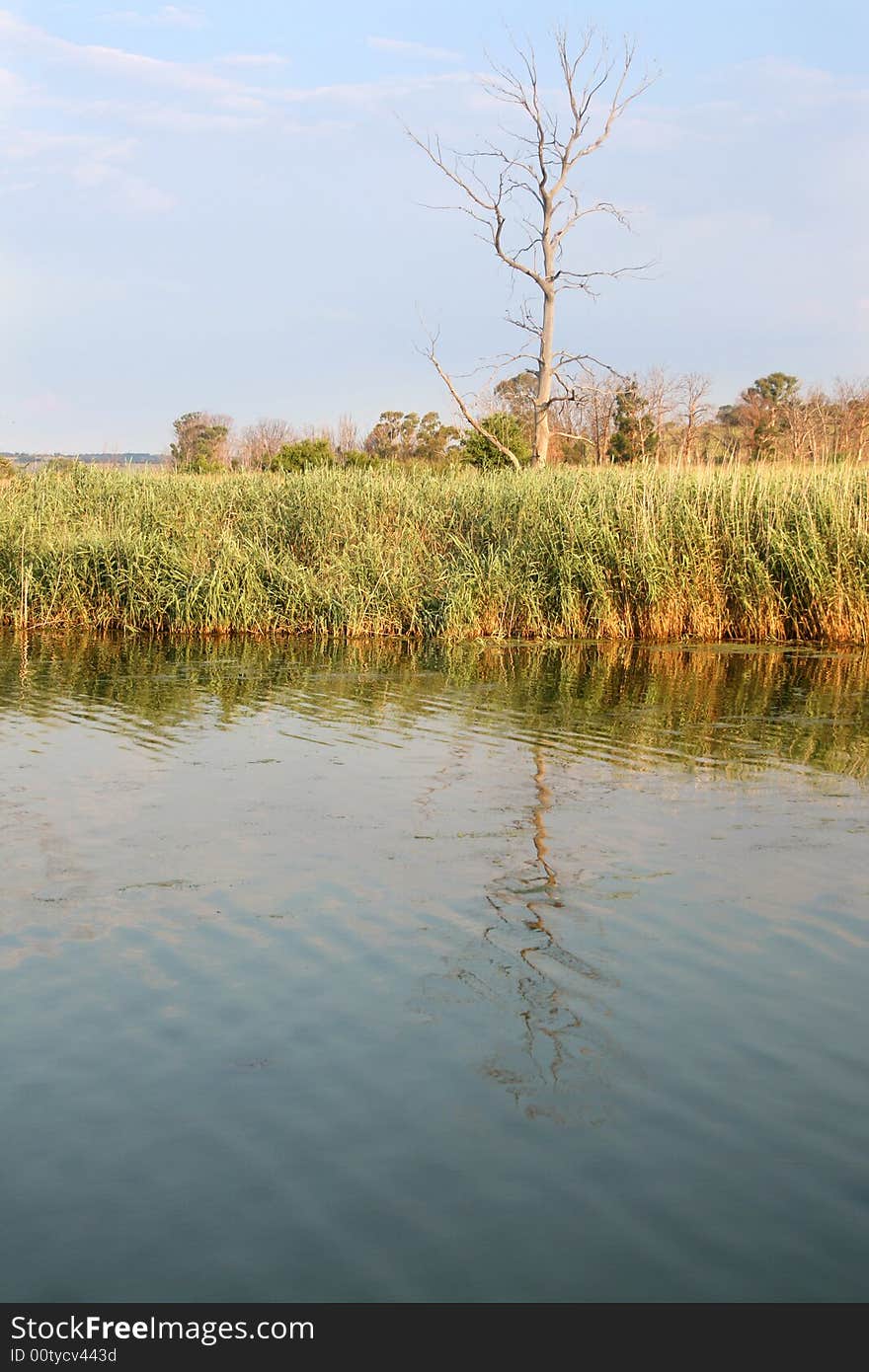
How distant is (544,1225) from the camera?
313 cm

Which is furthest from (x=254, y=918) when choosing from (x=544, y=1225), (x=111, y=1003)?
(x=544, y=1225)

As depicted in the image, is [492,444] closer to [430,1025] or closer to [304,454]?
[304,454]

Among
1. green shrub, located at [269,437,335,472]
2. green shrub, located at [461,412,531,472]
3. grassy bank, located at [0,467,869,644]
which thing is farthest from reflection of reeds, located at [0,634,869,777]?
green shrub, located at [461,412,531,472]

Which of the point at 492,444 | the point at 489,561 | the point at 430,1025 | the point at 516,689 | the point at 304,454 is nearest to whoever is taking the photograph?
the point at 430,1025

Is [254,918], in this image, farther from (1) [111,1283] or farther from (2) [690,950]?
(1) [111,1283]

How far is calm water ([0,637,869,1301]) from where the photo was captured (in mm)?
3057

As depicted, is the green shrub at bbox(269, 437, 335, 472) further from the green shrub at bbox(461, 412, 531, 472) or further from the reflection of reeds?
the reflection of reeds

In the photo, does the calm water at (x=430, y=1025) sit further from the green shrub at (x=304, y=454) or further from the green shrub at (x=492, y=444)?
the green shrub at (x=492, y=444)

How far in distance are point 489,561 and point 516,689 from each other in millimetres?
3666

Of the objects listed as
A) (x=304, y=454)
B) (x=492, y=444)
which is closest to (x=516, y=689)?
(x=304, y=454)

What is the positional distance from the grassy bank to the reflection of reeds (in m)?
0.51

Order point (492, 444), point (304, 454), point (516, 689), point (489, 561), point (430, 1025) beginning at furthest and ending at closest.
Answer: point (492, 444) → point (304, 454) → point (489, 561) → point (516, 689) → point (430, 1025)

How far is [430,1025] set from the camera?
421 centimetres

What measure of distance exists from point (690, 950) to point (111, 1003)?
2026 millimetres
